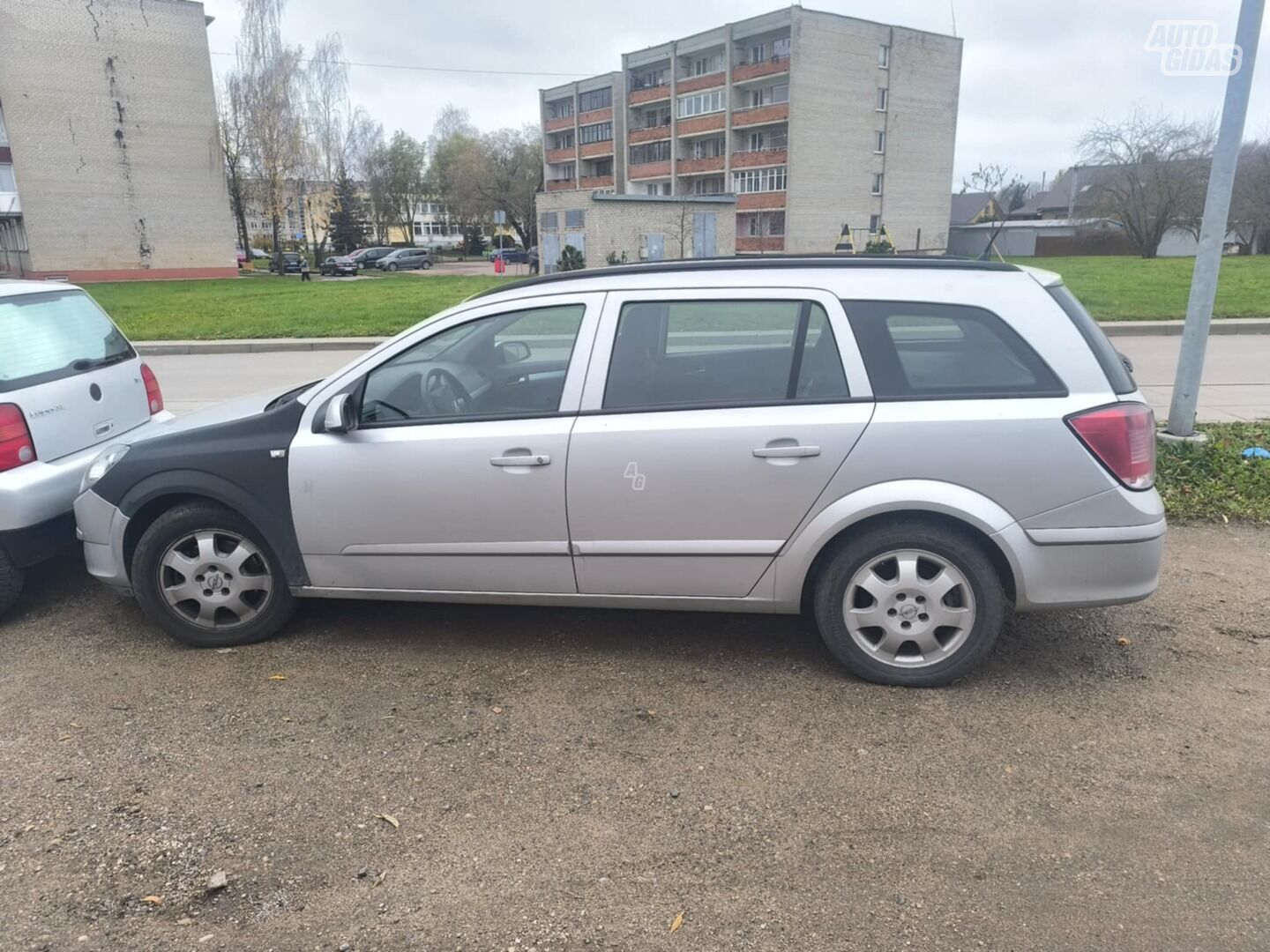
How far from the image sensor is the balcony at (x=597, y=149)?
239 ft

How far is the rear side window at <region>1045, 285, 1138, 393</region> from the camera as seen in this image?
3.51 m

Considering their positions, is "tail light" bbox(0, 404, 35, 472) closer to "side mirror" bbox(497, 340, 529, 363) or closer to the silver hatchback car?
the silver hatchback car

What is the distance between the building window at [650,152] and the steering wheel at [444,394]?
6642 centimetres

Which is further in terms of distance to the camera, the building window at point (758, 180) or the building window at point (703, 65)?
the building window at point (703, 65)

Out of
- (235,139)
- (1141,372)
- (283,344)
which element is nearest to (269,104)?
(235,139)

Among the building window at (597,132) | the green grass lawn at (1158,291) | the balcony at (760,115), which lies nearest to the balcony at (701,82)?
the balcony at (760,115)

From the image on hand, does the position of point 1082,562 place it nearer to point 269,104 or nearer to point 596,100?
point 269,104

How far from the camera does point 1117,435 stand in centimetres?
342

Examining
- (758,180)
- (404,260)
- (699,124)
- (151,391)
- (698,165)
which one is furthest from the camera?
(698,165)

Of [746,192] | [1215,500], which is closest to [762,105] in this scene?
[746,192]

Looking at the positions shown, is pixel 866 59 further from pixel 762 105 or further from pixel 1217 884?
pixel 1217 884

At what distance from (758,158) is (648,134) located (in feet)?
44.3

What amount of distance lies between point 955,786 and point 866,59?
61929mm

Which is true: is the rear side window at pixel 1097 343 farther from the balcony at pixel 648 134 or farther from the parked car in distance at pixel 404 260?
the balcony at pixel 648 134
